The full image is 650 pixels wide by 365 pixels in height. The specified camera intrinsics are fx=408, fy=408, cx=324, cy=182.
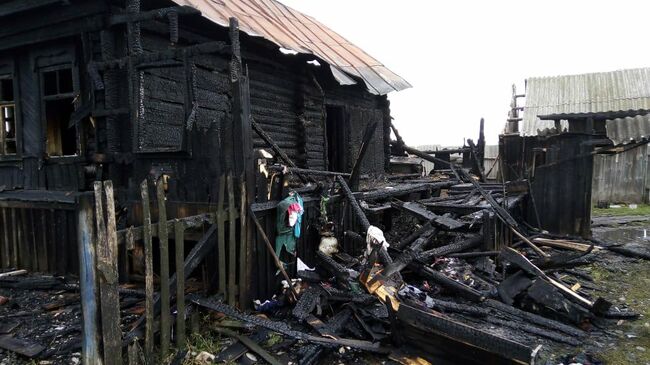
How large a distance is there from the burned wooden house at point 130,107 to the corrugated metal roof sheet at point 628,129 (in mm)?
11999

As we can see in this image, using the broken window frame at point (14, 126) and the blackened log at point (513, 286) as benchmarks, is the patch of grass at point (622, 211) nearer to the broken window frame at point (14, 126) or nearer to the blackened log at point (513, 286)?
the blackened log at point (513, 286)

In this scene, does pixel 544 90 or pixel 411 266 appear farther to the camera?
pixel 544 90

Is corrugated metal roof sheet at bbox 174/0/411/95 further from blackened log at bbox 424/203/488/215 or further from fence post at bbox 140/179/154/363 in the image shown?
fence post at bbox 140/179/154/363

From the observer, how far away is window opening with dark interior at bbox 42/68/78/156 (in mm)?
8148

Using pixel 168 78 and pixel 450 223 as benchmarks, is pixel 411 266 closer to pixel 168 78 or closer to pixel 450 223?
pixel 450 223

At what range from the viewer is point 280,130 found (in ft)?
34.4

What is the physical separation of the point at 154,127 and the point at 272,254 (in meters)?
3.69

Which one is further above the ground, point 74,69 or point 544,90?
point 544,90

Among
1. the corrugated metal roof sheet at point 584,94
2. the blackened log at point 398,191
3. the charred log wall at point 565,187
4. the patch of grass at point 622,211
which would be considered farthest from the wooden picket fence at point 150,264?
the corrugated metal roof sheet at point 584,94

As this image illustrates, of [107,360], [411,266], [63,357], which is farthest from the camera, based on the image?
[411,266]

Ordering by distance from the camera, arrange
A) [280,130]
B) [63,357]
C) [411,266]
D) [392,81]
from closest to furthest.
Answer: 1. [63,357]
2. [411,266]
3. [280,130]
4. [392,81]

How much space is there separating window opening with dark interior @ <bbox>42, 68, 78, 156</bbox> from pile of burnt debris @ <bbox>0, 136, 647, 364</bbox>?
354 cm

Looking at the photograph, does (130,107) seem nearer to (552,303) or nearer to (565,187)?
(552,303)

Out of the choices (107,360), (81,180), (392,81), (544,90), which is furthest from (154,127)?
(544,90)
